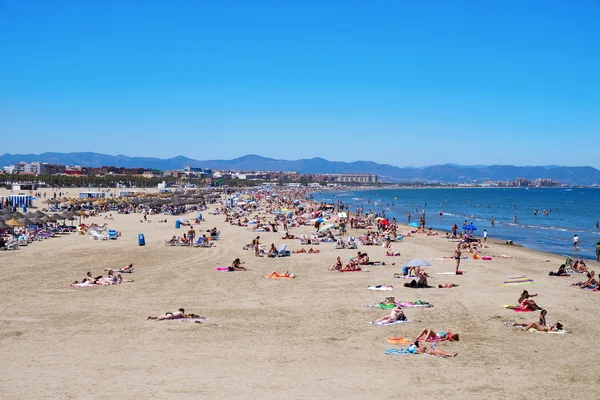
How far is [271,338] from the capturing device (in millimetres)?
10766

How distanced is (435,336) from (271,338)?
3.12m

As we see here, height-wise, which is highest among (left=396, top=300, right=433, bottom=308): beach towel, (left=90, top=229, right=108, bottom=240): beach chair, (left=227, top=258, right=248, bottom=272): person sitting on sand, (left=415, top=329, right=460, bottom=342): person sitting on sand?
(left=415, top=329, right=460, bottom=342): person sitting on sand

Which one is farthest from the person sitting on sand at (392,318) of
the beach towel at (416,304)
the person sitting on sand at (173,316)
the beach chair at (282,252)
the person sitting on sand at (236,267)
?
the beach chair at (282,252)

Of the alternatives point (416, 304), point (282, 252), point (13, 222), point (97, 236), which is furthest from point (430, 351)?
point (13, 222)

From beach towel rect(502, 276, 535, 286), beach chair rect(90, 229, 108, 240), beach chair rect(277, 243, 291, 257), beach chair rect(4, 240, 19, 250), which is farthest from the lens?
beach chair rect(90, 229, 108, 240)

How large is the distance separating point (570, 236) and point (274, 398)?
116ft

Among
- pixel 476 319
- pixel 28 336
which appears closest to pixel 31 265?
pixel 28 336

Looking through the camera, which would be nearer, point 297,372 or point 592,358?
Result: point 297,372

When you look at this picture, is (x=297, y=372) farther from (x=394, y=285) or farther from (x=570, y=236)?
(x=570, y=236)

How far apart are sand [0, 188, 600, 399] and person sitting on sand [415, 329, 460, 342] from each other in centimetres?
21

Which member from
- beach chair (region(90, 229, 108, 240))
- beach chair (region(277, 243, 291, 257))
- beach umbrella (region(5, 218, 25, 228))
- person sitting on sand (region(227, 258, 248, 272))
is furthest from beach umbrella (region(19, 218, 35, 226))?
person sitting on sand (region(227, 258, 248, 272))

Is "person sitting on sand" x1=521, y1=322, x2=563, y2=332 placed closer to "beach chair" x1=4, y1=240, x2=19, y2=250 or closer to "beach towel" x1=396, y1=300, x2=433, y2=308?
"beach towel" x1=396, y1=300, x2=433, y2=308

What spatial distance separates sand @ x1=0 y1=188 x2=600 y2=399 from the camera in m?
8.12

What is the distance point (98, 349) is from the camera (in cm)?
984
